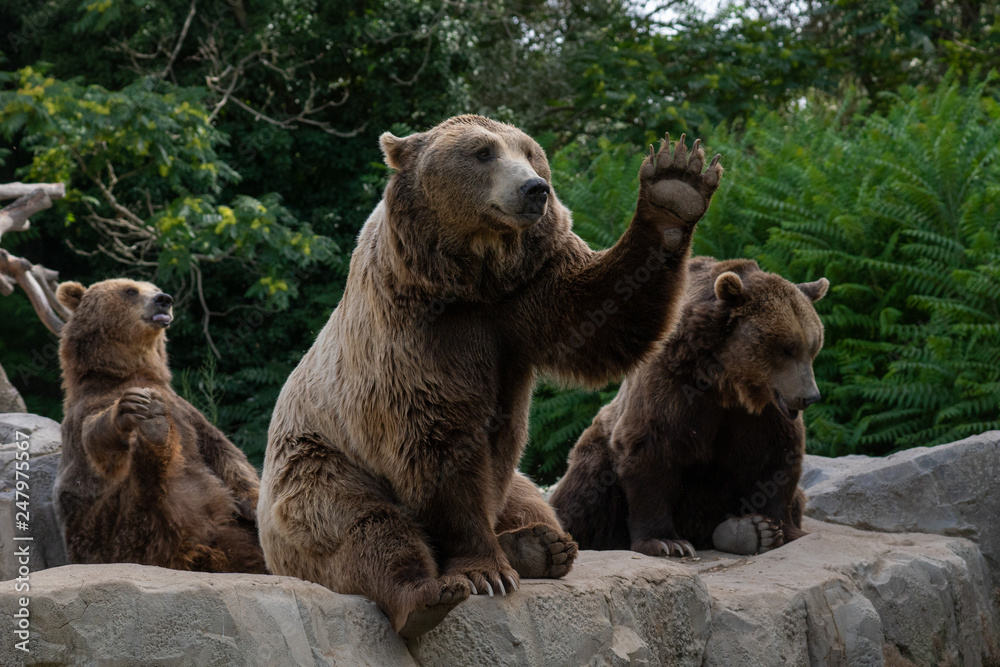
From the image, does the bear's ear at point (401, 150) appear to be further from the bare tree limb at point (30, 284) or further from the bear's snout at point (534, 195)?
the bare tree limb at point (30, 284)

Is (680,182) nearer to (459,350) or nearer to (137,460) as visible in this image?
(459,350)

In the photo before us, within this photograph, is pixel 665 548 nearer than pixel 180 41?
Yes

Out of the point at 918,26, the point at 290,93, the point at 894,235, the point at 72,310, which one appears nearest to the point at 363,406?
the point at 72,310

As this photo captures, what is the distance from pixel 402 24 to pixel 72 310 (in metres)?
8.26

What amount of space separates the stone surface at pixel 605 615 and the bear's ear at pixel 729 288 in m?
1.31

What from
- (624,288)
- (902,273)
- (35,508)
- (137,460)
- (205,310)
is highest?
(624,288)

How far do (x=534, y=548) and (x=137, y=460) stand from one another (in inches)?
90.7

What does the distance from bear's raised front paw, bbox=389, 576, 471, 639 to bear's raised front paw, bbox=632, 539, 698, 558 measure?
2004 mm

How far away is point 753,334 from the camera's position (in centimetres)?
499

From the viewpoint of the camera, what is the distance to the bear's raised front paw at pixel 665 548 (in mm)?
4992

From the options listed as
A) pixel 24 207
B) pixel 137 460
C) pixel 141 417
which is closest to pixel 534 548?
pixel 141 417

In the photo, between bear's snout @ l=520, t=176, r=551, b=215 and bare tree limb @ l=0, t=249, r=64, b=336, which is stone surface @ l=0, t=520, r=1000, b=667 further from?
bare tree limb @ l=0, t=249, r=64, b=336

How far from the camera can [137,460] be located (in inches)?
194

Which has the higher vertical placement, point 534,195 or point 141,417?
point 534,195
